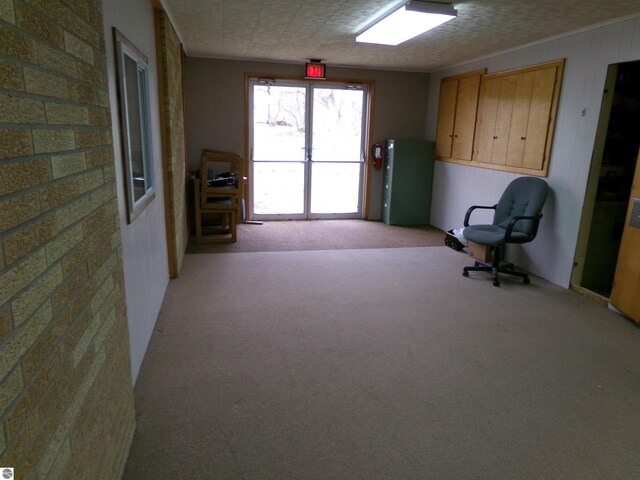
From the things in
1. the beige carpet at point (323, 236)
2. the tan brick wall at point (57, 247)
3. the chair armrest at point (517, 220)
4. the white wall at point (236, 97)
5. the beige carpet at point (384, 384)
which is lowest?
the beige carpet at point (384, 384)

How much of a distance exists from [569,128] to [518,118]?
746 millimetres

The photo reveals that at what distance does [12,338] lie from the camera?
2.88 feet

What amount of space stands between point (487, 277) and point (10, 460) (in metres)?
4.27

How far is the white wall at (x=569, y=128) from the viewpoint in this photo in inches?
144

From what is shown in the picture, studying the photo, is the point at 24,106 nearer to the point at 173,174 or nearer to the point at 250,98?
the point at 173,174

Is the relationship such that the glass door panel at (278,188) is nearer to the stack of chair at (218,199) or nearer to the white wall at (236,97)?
the white wall at (236,97)

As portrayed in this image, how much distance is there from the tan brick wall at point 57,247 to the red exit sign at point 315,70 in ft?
16.1

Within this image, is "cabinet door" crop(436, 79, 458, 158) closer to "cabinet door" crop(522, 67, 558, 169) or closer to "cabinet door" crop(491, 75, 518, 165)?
"cabinet door" crop(491, 75, 518, 165)

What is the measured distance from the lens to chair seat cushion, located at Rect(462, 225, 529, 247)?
413 cm

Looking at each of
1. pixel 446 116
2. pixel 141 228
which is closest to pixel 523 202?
pixel 446 116

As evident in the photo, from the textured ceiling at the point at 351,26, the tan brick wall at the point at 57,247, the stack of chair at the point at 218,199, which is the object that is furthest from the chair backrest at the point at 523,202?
the tan brick wall at the point at 57,247

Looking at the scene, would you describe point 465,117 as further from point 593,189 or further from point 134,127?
point 134,127

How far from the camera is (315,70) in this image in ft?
20.3

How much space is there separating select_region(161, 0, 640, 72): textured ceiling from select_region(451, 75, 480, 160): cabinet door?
1.10 ft
